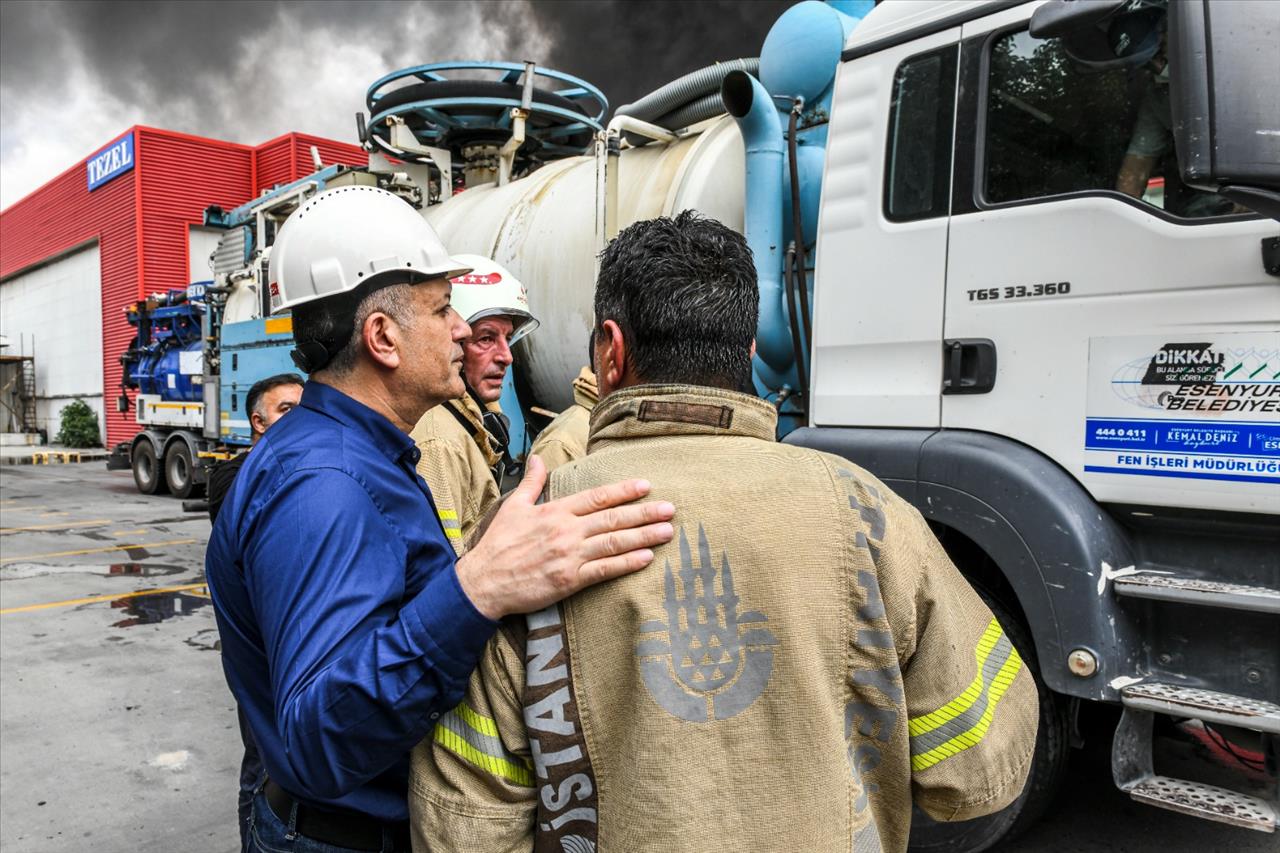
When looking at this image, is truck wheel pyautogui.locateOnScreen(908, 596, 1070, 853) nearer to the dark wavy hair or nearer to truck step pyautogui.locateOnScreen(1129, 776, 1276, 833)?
truck step pyautogui.locateOnScreen(1129, 776, 1276, 833)

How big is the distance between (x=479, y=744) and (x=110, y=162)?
26.8m

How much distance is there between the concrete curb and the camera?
21.7 metres

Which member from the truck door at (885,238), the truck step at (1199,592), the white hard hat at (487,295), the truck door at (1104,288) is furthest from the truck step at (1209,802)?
the white hard hat at (487,295)

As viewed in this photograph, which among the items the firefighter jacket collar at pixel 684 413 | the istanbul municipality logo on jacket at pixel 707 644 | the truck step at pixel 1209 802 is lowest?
the truck step at pixel 1209 802

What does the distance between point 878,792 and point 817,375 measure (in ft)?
6.74

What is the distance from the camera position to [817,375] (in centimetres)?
320

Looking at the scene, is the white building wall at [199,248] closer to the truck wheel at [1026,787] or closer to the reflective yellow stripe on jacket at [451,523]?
the reflective yellow stripe on jacket at [451,523]

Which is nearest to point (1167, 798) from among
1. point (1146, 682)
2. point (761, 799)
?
point (1146, 682)

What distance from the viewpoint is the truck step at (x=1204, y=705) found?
7.30 feet

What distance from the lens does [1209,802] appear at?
2.36 metres

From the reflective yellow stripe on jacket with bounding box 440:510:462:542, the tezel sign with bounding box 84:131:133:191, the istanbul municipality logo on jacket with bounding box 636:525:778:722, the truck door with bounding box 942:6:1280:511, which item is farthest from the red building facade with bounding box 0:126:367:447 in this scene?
the istanbul municipality logo on jacket with bounding box 636:525:778:722

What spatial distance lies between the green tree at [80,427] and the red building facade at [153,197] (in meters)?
0.44

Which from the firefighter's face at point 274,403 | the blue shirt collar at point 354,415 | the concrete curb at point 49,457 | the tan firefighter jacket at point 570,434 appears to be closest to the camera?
the blue shirt collar at point 354,415

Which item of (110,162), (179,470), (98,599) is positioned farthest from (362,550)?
(110,162)
